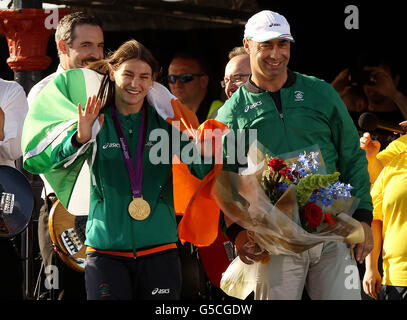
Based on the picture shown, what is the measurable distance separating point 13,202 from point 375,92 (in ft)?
11.6

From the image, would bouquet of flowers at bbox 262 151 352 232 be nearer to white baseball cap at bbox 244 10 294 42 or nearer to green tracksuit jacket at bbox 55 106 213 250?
green tracksuit jacket at bbox 55 106 213 250

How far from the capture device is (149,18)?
11.0m

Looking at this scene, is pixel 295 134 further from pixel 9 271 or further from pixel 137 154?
pixel 9 271

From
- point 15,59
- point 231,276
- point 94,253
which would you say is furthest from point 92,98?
point 15,59

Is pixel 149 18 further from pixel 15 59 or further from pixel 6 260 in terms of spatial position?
pixel 6 260

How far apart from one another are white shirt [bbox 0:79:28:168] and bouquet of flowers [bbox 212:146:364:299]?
1.72 m

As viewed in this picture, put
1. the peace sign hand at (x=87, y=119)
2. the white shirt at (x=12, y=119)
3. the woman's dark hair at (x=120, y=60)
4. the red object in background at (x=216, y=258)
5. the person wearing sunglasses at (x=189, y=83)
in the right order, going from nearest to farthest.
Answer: the peace sign hand at (x=87, y=119), the woman's dark hair at (x=120, y=60), the white shirt at (x=12, y=119), the red object in background at (x=216, y=258), the person wearing sunglasses at (x=189, y=83)

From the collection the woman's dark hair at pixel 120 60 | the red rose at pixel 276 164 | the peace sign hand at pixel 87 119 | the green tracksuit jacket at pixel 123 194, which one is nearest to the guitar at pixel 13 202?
the green tracksuit jacket at pixel 123 194

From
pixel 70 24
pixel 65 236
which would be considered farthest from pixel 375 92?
pixel 65 236

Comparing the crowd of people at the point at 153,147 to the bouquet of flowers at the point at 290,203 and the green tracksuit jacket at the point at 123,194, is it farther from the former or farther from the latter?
the bouquet of flowers at the point at 290,203

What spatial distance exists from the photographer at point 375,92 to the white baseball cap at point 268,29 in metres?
2.94

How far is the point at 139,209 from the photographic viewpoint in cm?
565

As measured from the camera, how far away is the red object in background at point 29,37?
27.6 feet

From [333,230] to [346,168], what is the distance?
46cm
